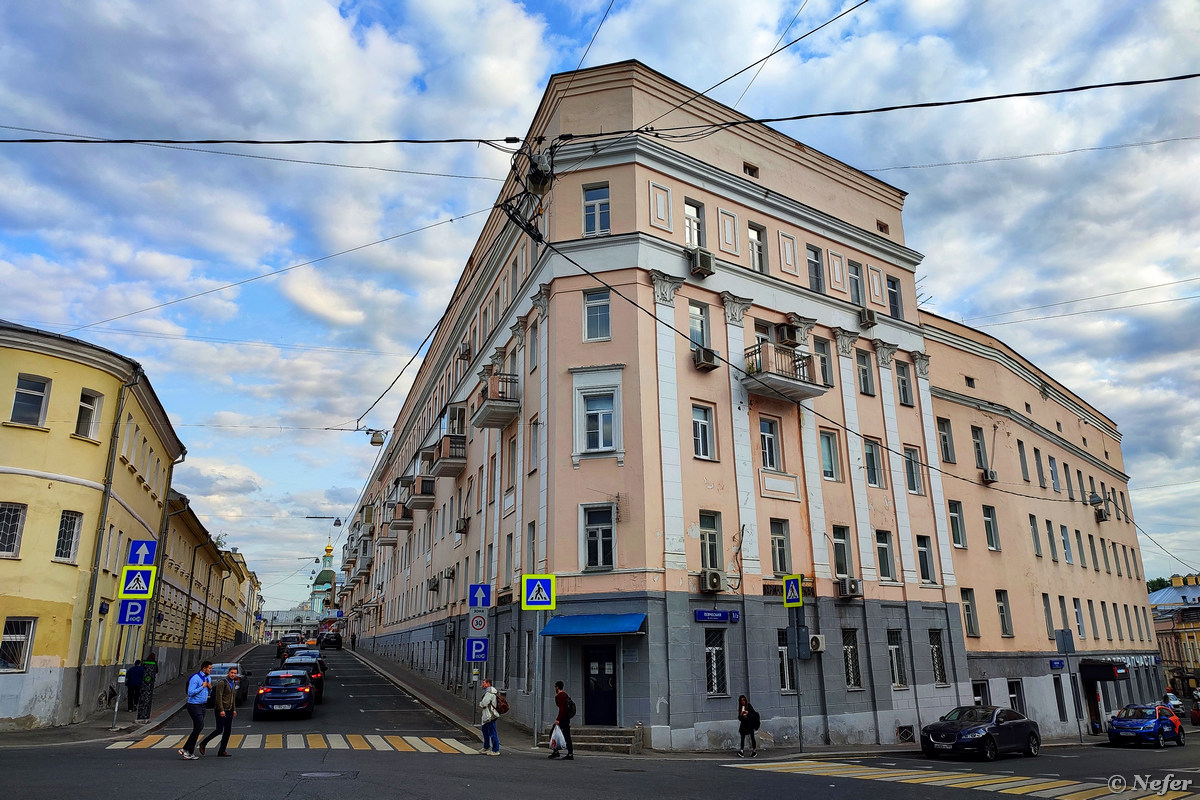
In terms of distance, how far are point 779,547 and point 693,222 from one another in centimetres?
1061

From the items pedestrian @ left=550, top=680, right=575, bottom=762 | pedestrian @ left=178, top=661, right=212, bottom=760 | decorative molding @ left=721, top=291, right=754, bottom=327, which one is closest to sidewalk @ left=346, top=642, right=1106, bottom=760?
pedestrian @ left=550, top=680, right=575, bottom=762

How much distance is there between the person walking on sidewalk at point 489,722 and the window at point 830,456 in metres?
13.7

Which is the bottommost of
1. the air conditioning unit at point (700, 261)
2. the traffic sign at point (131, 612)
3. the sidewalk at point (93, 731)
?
the sidewalk at point (93, 731)

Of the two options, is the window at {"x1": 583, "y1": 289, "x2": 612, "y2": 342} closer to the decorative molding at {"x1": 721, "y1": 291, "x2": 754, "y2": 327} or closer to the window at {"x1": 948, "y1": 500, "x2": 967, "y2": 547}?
the decorative molding at {"x1": 721, "y1": 291, "x2": 754, "y2": 327}

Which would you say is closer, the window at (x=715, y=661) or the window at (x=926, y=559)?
the window at (x=715, y=661)

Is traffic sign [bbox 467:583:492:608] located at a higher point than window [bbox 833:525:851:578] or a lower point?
lower

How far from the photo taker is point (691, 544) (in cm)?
2212

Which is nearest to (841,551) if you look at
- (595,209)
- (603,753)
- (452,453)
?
(603,753)

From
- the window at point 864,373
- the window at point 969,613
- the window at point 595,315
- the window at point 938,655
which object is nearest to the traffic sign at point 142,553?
the window at point 595,315

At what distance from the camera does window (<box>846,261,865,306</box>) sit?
98.1 feet

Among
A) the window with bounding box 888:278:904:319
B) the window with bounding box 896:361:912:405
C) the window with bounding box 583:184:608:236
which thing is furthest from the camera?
the window with bounding box 888:278:904:319

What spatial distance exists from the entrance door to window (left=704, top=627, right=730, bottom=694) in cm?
250

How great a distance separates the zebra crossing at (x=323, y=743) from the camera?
1716 cm

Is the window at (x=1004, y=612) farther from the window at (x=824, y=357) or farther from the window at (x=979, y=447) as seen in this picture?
the window at (x=824, y=357)
